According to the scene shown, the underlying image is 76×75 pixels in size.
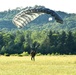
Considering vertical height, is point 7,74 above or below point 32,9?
below

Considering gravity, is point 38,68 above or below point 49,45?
below

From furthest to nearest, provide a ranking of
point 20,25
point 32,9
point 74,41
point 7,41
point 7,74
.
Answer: point 7,41
point 74,41
point 20,25
point 32,9
point 7,74

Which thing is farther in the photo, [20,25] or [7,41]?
[7,41]

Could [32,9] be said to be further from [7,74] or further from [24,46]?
[24,46]

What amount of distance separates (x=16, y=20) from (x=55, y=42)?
84938 mm

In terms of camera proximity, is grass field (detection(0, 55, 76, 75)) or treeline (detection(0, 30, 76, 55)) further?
treeline (detection(0, 30, 76, 55))

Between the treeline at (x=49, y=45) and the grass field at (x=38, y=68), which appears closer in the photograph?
the grass field at (x=38, y=68)

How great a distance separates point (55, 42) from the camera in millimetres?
127938

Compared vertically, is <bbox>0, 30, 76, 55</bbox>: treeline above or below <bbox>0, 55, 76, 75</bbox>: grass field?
above

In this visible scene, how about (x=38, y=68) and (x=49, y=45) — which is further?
(x=49, y=45)

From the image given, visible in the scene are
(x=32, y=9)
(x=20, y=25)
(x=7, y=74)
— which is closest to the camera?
(x=7, y=74)

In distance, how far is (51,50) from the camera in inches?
4668

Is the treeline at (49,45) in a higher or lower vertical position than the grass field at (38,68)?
higher

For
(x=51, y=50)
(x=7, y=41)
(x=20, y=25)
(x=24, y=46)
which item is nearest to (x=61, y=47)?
(x=51, y=50)
